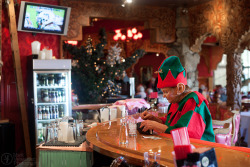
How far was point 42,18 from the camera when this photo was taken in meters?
6.10

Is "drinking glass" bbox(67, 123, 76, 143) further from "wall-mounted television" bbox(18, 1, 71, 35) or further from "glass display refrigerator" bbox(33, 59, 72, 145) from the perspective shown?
"wall-mounted television" bbox(18, 1, 71, 35)

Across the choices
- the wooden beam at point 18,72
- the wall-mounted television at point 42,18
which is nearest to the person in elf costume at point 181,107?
the wooden beam at point 18,72

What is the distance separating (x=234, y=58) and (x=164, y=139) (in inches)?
203

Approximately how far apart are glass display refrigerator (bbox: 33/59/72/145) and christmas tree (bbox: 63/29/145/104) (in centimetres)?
91

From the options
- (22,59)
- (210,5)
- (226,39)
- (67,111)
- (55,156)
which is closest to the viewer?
(55,156)

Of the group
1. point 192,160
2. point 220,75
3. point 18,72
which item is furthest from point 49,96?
point 220,75

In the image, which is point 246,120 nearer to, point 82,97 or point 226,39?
point 226,39

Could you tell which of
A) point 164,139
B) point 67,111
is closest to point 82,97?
point 67,111

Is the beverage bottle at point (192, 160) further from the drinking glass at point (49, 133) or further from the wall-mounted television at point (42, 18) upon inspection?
the wall-mounted television at point (42, 18)

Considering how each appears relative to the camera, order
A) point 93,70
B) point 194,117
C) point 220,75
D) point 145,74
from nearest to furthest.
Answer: point 194,117 < point 93,70 < point 145,74 < point 220,75

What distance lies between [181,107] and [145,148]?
1.80ft

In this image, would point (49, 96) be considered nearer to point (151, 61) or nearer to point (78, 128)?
point (78, 128)

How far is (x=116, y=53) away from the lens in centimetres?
714

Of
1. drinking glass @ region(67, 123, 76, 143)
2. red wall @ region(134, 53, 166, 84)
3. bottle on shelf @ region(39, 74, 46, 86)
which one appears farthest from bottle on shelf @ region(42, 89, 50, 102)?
red wall @ region(134, 53, 166, 84)
